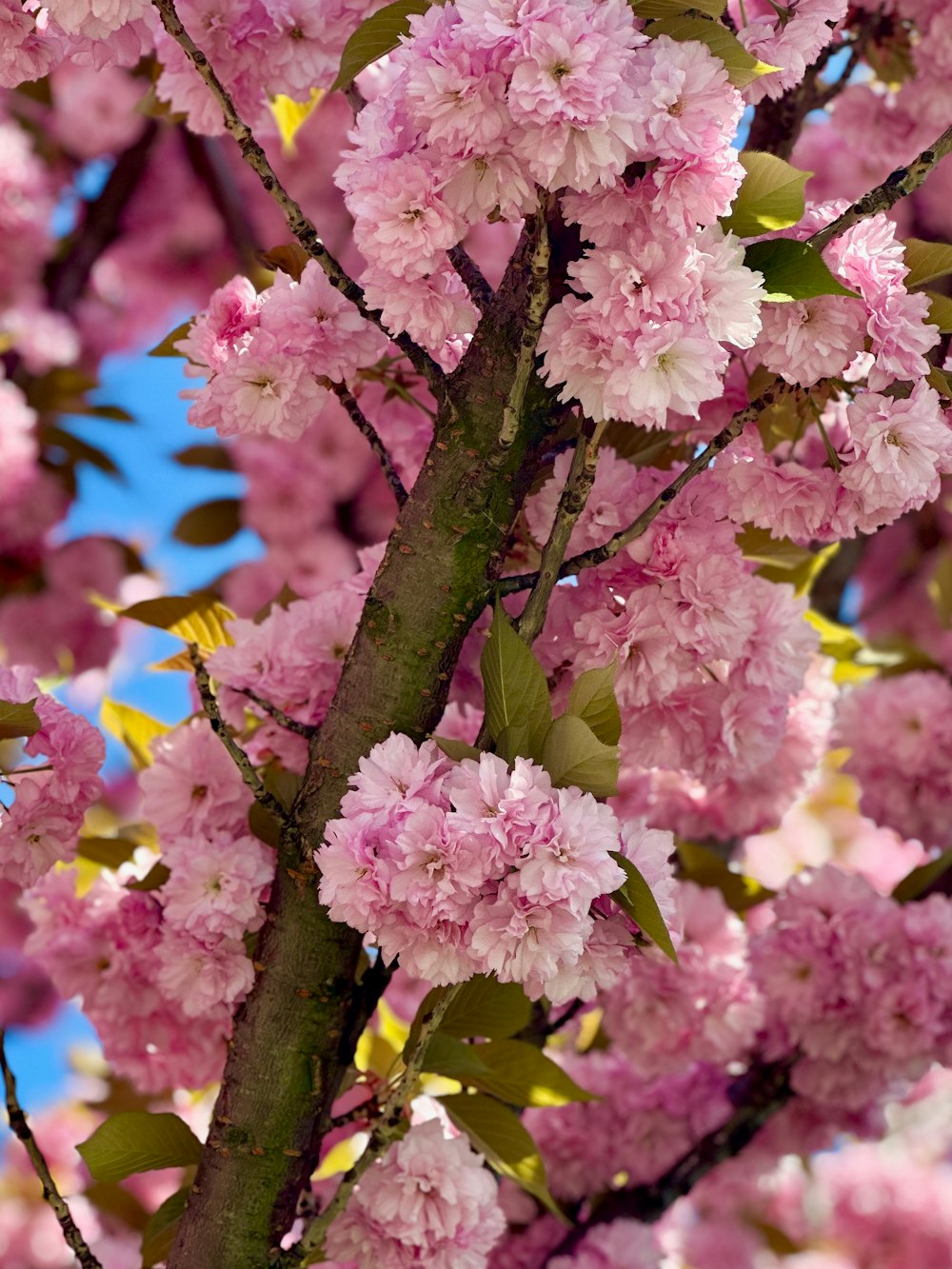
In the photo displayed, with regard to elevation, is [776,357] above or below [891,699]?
below

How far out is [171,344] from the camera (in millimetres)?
1087

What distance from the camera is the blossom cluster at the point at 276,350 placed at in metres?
0.96

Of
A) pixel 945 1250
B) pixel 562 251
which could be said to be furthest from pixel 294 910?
pixel 945 1250

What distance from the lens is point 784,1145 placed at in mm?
1705

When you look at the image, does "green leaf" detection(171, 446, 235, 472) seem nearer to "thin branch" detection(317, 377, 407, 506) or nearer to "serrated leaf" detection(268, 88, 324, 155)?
"serrated leaf" detection(268, 88, 324, 155)

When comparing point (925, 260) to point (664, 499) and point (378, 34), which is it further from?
point (378, 34)

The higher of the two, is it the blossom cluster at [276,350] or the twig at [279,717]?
the blossom cluster at [276,350]

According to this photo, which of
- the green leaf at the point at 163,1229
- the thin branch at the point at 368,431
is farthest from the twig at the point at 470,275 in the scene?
the green leaf at the point at 163,1229

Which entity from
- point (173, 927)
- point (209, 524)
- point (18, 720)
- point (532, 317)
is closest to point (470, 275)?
point (532, 317)

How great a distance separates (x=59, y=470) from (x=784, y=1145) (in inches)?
82.6

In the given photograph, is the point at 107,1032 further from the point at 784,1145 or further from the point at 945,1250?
the point at 945,1250

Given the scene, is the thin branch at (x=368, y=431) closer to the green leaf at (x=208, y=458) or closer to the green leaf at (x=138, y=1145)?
the green leaf at (x=138, y=1145)

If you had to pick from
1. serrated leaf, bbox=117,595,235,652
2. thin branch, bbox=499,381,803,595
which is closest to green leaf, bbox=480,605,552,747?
thin branch, bbox=499,381,803,595

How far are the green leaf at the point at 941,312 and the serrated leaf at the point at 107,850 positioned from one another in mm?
883
